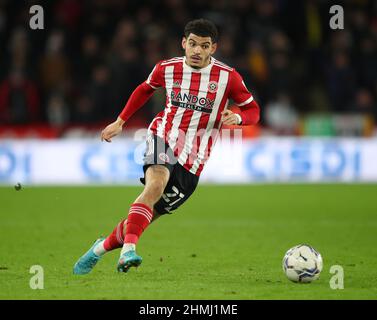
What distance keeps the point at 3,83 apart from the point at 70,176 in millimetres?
2010

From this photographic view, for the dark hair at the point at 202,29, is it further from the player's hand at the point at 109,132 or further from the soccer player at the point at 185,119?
the player's hand at the point at 109,132

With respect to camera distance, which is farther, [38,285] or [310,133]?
[310,133]

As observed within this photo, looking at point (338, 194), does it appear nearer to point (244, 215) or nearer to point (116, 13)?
point (244, 215)

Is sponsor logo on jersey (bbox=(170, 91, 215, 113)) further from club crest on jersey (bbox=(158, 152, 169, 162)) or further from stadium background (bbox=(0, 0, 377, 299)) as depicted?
stadium background (bbox=(0, 0, 377, 299))

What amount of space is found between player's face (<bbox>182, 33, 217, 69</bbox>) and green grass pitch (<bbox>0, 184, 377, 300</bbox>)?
166 centimetres

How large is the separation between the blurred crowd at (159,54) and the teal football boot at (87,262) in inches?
346

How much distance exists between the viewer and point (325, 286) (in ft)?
21.1

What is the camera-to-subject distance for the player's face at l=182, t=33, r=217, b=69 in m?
6.86

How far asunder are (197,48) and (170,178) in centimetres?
101

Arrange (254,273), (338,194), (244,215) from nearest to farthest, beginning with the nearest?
(254,273), (244,215), (338,194)

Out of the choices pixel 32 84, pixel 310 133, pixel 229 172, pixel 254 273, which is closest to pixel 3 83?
pixel 32 84

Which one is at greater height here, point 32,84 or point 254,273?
point 32,84

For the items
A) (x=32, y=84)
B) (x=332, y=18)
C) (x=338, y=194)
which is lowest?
(x=338, y=194)
